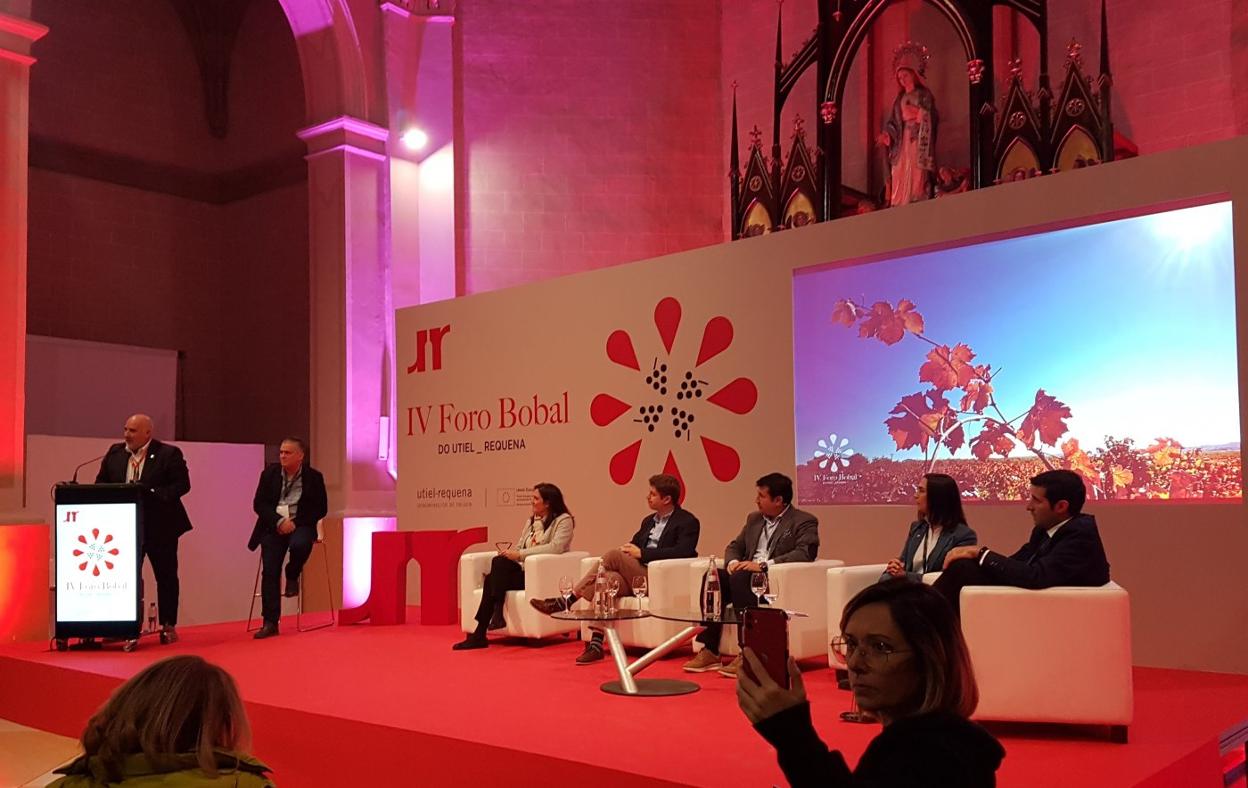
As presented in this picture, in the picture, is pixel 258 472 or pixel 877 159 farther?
pixel 258 472

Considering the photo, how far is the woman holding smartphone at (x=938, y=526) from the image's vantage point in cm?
461

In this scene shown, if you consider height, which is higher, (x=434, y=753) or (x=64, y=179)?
(x=64, y=179)

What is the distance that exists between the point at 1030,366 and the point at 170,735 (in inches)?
203

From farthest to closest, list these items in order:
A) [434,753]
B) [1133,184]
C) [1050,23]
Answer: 1. [1050,23]
2. [1133,184]
3. [434,753]

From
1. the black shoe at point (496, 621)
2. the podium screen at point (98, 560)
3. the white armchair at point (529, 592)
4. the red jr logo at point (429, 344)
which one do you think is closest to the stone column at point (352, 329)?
the red jr logo at point (429, 344)

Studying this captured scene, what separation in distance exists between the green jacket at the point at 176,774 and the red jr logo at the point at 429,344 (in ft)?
24.2

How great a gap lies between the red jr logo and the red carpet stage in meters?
3.13

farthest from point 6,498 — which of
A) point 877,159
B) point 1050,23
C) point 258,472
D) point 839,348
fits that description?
point 1050,23

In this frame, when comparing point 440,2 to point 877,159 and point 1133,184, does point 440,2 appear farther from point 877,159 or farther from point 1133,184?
point 1133,184

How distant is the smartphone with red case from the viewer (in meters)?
1.47

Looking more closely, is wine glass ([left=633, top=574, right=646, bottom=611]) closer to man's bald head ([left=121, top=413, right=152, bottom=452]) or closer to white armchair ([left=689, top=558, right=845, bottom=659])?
white armchair ([left=689, top=558, right=845, bottom=659])

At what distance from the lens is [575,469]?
7891 mm

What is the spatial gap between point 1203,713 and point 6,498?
6857 millimetres

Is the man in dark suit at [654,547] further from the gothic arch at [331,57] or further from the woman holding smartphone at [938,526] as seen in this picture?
the gothic arch at [331,57]
